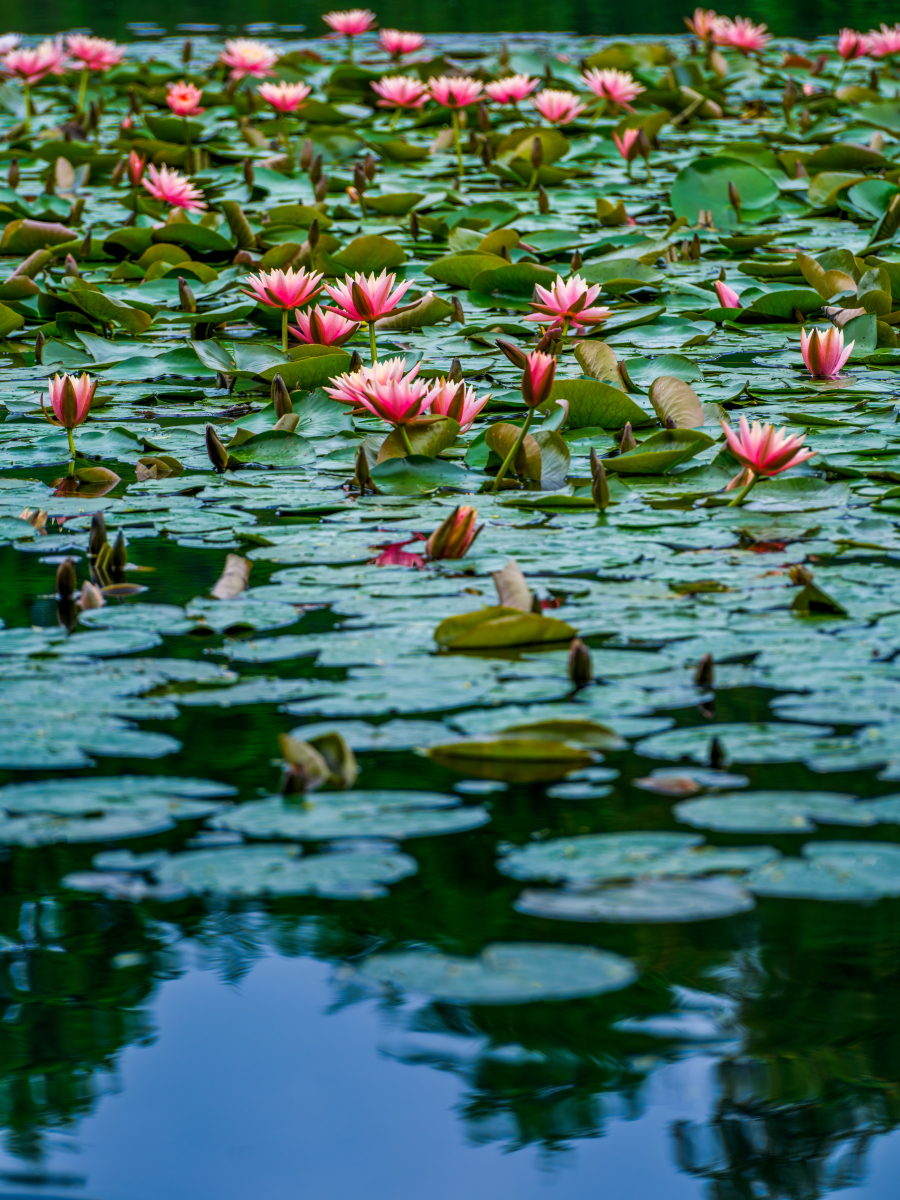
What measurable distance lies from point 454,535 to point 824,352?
1.41 m

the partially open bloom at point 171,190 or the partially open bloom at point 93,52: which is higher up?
the partially open bloom at point 93,52

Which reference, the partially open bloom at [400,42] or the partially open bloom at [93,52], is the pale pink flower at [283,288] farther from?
the partially open bloom at [400,42]

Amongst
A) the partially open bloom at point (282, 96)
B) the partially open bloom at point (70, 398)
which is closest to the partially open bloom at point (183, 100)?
the partially open bloom at point (282, 96)

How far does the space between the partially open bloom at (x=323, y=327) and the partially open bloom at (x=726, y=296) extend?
1.07 m

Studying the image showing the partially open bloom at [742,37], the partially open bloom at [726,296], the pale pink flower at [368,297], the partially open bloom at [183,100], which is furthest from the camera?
the partially open bloom at [742,37]

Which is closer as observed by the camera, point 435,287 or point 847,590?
point 847,590

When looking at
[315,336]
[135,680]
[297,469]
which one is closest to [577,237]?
[315,336]

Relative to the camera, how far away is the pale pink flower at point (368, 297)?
3.00 meters

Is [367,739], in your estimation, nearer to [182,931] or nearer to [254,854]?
[254,854]

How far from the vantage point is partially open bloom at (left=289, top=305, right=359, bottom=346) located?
11.0 ft

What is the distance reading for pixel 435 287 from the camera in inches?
173

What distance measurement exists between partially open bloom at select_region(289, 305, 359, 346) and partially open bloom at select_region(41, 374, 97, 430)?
0.73 meters

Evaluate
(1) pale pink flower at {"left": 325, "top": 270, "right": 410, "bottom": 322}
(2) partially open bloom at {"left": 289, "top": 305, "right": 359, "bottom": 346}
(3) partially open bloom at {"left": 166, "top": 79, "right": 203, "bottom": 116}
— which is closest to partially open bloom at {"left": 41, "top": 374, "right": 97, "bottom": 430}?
(1) pale pink flower at {"left": 325, "top": 270, "right": 410, "bottom": 322}

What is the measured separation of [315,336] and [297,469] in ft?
2.24
